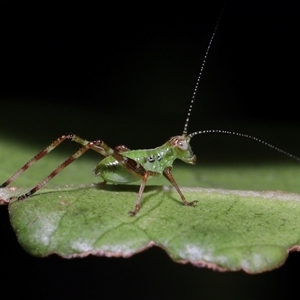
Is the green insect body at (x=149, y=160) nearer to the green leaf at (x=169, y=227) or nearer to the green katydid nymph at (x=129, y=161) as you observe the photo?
the green katydid nymph at (x=129, y=161)

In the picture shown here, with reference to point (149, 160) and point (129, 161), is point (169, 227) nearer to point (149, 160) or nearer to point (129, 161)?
point (129, 161)

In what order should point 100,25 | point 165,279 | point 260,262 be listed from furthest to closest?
point 100,25, point 165,279, point 260,262

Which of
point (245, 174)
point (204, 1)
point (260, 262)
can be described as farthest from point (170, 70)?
point (260, 262)

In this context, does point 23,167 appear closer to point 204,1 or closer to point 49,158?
point 49,158

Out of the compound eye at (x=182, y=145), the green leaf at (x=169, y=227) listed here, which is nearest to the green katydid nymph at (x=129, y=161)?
the compound eye at (x=182, y=145)

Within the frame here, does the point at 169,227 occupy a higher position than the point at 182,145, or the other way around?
the point at 182,145

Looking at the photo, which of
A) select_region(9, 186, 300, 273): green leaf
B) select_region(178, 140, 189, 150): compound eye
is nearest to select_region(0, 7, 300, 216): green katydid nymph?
select_region(178, 140, 189, 150): compound eye

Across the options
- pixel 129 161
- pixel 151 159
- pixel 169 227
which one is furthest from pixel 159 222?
pixel 151 159
